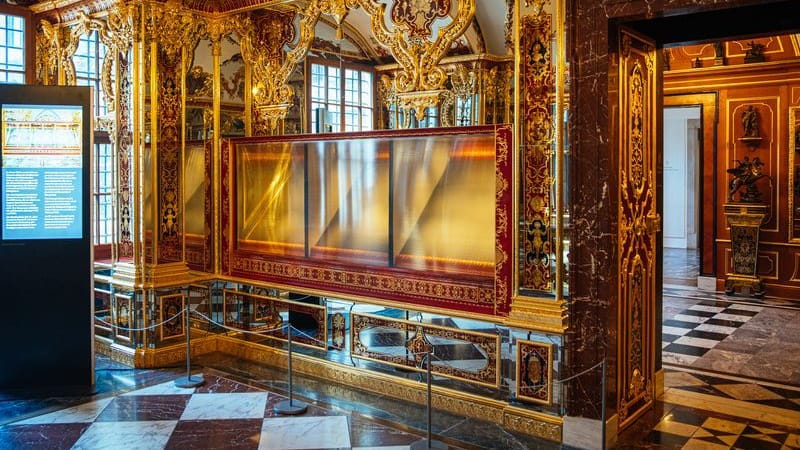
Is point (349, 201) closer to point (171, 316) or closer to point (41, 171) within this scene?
point (171, 316)

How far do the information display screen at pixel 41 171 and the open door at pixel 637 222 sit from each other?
4.12m

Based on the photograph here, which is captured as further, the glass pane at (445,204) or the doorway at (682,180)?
the doorway at (682,180)

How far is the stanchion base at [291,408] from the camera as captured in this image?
5.11m

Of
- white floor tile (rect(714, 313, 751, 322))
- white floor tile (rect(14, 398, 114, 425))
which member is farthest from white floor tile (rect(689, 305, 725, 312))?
white floor tile (rect(14, 398, 114, 425))

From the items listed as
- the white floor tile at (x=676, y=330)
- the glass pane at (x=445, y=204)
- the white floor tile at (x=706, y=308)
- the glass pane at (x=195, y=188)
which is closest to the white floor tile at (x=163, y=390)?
the glass pane at (x=195, y=188)

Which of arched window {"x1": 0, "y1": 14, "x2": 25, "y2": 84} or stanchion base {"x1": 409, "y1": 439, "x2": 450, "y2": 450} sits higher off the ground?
arched window {"x1": 0, "y1": 14, "x2": 25, "y2": 84}

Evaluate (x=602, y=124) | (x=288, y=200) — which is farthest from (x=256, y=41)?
(x=602, y=124)

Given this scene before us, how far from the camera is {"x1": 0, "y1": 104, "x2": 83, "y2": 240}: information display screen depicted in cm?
543

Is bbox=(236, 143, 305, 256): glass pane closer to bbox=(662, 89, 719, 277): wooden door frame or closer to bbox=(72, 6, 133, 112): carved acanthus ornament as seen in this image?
bbox=(72, 6, 133, 112): carved acanthus ornament

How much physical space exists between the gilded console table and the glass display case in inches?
255

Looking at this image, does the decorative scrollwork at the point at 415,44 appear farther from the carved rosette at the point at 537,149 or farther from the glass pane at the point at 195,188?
the glass pane at the point at 195,188

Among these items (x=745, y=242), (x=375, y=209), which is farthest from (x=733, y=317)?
(x=375, y=209)

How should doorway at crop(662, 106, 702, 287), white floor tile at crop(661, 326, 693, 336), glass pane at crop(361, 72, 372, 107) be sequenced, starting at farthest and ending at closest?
doorway at crop(662, 106, 702, 287) → glass pane at crop(361, 72, 372, 107) → white floor tile at crop(661, 326, 693, 336)

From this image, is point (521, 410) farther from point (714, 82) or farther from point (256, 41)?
point (714, 82)
